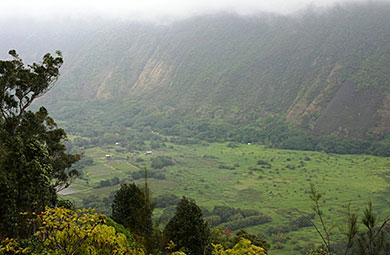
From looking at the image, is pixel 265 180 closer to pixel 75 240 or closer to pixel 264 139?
pixel 264 139

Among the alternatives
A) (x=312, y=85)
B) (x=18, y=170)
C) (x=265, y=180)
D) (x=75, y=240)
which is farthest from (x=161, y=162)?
(x=75, y=240)

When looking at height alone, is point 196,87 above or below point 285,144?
above

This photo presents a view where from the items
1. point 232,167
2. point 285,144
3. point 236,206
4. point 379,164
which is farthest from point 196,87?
point 236,206

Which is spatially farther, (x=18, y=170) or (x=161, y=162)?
(x=161, y=162)

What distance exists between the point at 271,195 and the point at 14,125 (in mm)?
71518

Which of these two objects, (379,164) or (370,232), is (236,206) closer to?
(379,164)

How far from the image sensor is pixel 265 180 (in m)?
98.3

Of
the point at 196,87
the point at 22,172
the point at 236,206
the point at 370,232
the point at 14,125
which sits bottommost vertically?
the point at 236,206

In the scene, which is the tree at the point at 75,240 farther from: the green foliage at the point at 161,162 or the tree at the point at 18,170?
the green foliage at the point at 161,162

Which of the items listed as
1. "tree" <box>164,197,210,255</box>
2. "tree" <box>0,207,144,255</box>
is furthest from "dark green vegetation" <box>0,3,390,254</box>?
"tree" <box>0,207,144,255</box>

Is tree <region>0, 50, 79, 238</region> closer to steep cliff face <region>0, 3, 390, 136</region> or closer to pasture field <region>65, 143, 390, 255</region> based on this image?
pasture field <region>65, 143, 390, 255</region>

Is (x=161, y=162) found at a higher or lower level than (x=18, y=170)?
lower


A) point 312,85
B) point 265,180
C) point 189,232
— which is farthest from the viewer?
point 312,85

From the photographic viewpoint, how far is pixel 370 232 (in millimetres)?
6996
